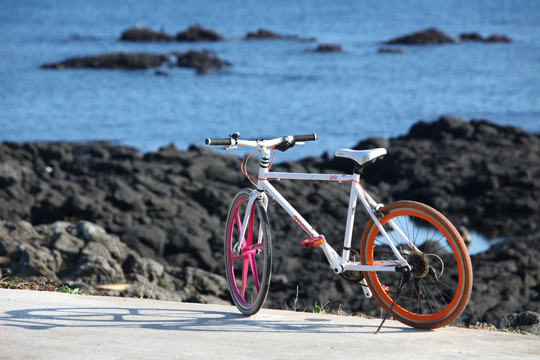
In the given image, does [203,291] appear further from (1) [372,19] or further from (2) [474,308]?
(1) [372,19]

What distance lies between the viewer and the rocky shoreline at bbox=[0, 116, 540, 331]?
1238 cm

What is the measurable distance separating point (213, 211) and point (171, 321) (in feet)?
47.0

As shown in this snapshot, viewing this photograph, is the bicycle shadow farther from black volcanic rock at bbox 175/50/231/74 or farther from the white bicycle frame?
black volcanic rock at bbox 175/50/231/74

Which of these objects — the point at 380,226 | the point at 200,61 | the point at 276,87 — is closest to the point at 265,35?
the point at 200,61

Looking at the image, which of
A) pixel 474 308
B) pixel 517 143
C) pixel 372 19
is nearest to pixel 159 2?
pixel 372 19

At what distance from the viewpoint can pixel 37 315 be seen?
6.16 metres

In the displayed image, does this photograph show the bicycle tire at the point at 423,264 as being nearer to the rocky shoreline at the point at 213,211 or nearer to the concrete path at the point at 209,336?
the concrete path at the point at 209,336

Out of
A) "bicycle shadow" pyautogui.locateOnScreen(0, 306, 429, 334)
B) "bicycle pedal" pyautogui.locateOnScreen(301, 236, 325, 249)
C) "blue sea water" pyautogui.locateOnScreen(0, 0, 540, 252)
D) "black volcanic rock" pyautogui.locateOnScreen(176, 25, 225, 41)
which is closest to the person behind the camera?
"bicycle shadow" pyautogui.locateOnScreen(0, 306, 429, 334)

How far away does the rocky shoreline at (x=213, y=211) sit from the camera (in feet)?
40.6

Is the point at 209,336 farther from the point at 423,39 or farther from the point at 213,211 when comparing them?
the point at 423,39

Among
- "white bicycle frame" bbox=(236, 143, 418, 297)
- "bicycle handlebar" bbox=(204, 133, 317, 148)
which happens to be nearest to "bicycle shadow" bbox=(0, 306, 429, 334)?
"white bicycle frame" bbox=(236, 143, 418, 297)

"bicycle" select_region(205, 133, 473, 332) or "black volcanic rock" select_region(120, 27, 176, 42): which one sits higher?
"black volcanic rock" select_region(120, 27, 176, 42)

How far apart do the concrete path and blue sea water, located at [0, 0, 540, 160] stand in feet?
78.2

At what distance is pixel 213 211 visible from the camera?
20.4 m
